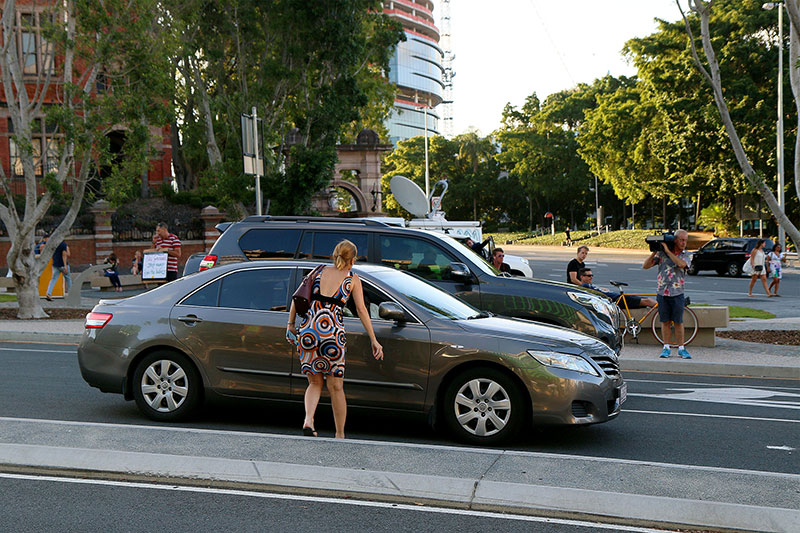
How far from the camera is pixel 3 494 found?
576cm

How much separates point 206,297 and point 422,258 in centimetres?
331

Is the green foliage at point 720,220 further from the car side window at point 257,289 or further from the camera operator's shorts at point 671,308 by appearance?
the car side window at point 257,289

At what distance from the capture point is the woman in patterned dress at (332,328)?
709 cm

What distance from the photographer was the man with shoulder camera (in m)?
12.4

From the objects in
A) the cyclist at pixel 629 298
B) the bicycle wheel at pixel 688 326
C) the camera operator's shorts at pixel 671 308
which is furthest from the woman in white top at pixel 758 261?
the camera operator's shorts at pixel 671 308

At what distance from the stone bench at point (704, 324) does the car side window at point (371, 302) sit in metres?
7.81

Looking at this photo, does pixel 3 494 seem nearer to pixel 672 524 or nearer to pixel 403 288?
pixel 403 288

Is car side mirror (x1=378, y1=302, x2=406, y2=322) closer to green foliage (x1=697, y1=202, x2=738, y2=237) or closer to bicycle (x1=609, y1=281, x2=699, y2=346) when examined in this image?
bicycle (x1=609, y1=281, x2=699, y2=346)

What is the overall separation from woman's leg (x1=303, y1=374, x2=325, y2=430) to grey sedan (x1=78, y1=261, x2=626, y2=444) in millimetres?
407

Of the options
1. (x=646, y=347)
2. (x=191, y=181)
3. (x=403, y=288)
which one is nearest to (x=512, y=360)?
(x=403, y=288)

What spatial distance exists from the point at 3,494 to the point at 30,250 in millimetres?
14578

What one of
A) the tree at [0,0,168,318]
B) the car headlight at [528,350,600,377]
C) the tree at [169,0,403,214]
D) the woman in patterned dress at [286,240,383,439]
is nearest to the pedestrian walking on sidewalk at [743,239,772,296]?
the tree at [169,0,403,214]

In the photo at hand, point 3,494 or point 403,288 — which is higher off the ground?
point 403,288

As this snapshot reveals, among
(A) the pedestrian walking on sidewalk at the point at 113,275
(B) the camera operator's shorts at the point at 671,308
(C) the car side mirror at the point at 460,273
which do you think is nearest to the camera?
(C) the car side mirror at the point at 460,273
